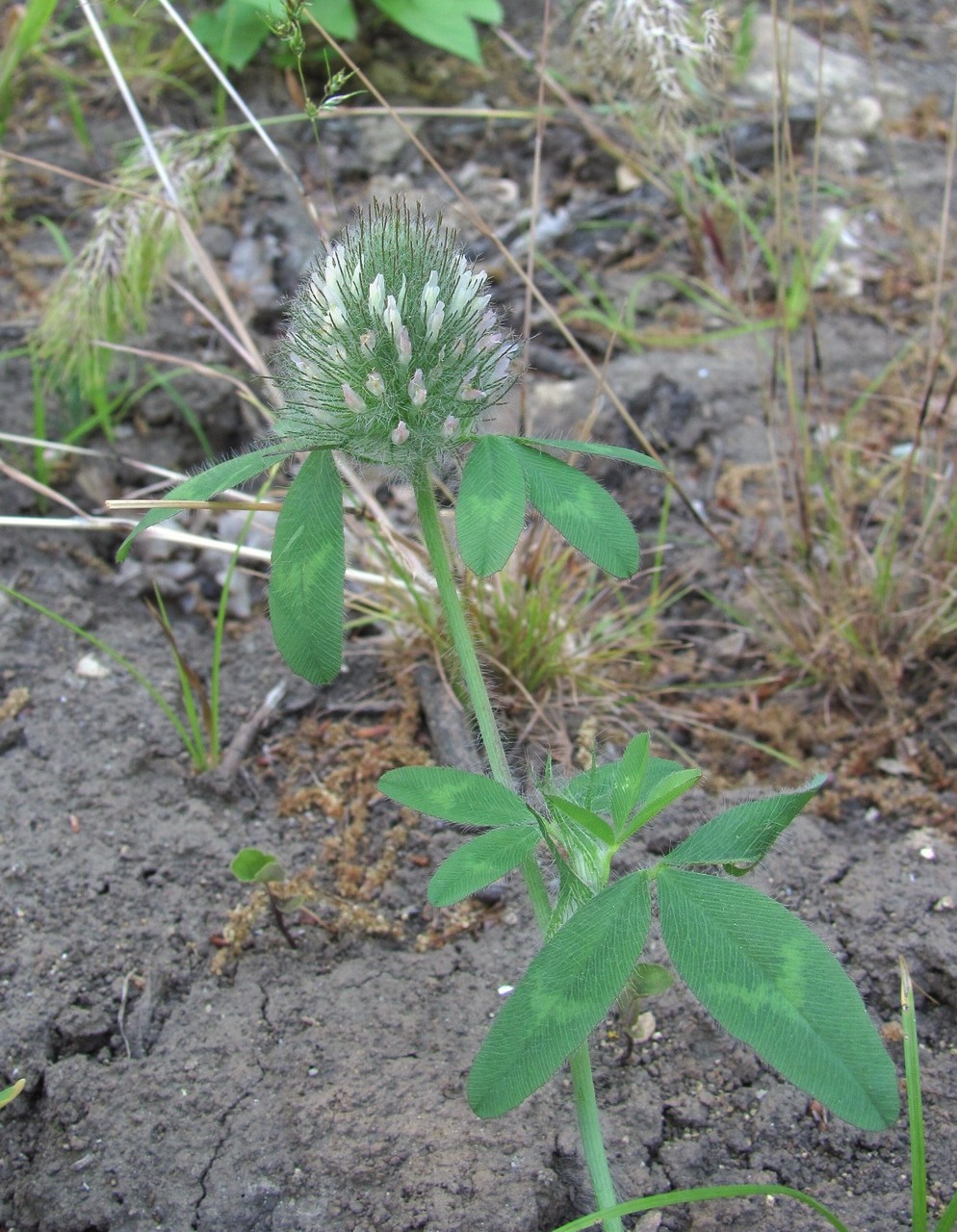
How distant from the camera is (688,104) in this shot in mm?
2613

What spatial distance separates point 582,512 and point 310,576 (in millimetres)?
335

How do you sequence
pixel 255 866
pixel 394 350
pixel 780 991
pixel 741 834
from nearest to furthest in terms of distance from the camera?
1. pixel 780 991
2. pixel 741 834
3. pixel 394 350
4. pixel 255 866

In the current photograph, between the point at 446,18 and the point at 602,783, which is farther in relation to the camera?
the point at 446,18

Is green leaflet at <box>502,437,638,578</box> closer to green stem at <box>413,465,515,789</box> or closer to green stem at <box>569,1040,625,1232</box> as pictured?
green stem at <box>413,465,515,789</box>

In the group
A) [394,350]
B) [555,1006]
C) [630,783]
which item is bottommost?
[555,1006]

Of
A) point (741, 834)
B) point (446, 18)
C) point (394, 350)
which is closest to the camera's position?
point (741, 834)

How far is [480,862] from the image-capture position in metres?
1.30

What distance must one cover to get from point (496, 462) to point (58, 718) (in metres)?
1.27

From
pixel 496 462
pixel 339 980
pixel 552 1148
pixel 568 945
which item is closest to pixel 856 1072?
pixel 568 945

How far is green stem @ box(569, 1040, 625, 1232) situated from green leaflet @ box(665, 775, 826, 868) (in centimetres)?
25

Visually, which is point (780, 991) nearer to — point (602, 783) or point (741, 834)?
point (741, 834)

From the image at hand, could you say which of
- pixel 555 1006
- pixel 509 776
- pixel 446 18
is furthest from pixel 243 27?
pixel 555 1006

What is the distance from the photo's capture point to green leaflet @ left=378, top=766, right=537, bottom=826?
136 centimetres

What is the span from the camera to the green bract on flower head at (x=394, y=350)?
139cm
